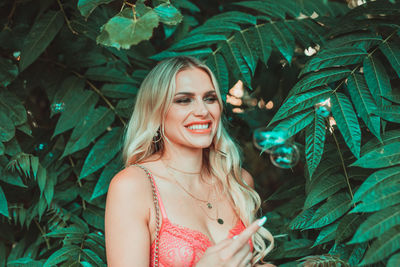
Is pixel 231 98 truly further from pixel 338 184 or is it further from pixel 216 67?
pixel 338 184

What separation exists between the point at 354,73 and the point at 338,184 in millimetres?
552

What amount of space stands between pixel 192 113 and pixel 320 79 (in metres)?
0.67

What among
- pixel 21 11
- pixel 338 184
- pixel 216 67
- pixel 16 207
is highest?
pixel 21 11

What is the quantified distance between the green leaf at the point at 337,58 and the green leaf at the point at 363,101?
0.28 ft

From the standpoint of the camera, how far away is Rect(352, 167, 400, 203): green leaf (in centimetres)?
163

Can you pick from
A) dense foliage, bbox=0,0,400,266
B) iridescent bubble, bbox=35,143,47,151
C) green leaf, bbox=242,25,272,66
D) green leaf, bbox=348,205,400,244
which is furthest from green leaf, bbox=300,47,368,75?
iridescent bubble, bbox=35,143,47,151

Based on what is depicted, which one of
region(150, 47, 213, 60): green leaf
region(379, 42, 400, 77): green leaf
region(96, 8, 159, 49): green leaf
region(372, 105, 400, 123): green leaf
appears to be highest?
region(96, 8, 159, 49): green leaf

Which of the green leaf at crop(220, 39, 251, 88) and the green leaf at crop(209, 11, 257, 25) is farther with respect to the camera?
the green leaf at crop(209, 11, 257, 25)

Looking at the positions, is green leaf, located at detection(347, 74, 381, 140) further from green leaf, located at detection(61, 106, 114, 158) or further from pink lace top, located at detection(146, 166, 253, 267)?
green leaf, located at detection(61, 106, 114, 158)

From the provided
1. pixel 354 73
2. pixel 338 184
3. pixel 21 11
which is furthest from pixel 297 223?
pixel 21 11

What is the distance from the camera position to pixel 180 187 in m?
2.30

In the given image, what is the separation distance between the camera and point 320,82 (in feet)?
6.66

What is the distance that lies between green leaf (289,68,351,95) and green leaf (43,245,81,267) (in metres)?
1.36

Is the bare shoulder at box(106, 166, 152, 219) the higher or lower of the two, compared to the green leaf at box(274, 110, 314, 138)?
lower
